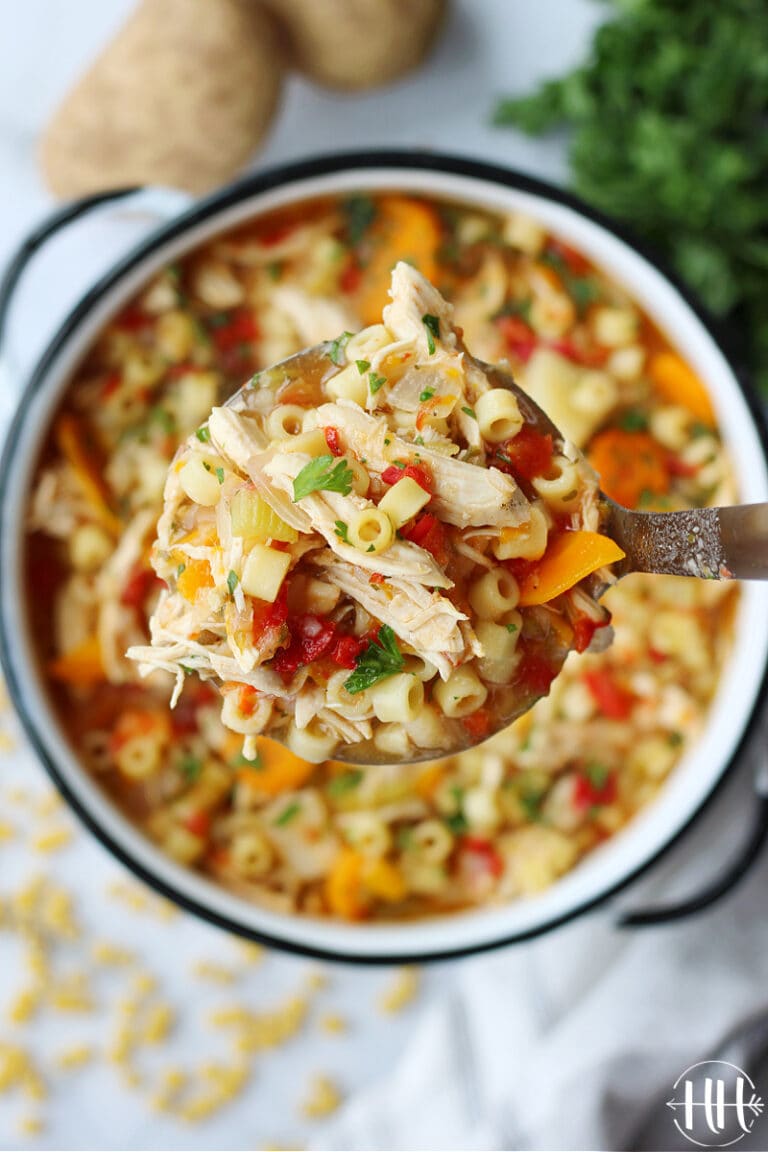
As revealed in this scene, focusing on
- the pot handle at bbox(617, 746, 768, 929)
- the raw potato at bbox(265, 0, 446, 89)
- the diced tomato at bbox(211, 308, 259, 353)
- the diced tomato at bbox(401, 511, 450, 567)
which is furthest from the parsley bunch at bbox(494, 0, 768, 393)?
the diced tomato at bbox(401, 511, 450, 567)

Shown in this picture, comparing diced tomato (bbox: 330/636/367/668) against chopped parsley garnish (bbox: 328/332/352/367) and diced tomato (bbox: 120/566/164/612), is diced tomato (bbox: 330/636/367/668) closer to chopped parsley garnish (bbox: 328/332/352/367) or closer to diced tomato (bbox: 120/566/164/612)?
chopped parsley garnish (bbox: 328/332/352/367)

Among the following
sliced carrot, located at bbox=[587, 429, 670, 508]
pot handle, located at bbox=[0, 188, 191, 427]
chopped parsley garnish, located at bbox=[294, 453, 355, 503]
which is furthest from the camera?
sliced carrot, located at bbox=[587, 429, 670, 508]

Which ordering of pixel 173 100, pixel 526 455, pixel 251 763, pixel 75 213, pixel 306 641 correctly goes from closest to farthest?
pixel 306 641 < pixel 526 455 < pixel 75 213 < pixel 173 100 < pixel 251 763

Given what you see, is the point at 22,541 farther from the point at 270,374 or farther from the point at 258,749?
the point at 270,374

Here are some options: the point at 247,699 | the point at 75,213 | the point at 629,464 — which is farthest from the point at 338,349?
the point at 629,464

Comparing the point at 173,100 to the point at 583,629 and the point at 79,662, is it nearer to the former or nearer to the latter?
the point at 79,662
